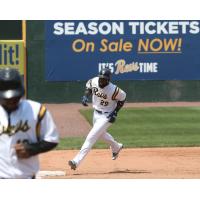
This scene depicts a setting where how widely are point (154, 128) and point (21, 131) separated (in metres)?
13.6

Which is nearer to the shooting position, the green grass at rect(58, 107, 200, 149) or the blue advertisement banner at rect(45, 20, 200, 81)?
the green grass at rect(58, 107, 200, 149)

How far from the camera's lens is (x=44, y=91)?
25656mm

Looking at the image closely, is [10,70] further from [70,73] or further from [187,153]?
[70,73]

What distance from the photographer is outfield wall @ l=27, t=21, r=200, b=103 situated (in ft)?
83.2

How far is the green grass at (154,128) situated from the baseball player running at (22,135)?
396 inches

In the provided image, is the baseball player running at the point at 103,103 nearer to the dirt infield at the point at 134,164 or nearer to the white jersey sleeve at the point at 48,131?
the dirt infield at the point at 134,164

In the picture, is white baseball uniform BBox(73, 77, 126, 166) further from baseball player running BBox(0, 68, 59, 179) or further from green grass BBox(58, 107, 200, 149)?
baseball player running BBox(0, 68, 59, 179)

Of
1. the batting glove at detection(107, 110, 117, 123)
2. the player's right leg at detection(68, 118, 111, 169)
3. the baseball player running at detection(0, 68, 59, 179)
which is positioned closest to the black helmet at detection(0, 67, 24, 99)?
the baseball player running at detection(0, 68, 59, 179)

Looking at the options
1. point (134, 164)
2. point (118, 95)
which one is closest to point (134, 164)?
point (134, 164)

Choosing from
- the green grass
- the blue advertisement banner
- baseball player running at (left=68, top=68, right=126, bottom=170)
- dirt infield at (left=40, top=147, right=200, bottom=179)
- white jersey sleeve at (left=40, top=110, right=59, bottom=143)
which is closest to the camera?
white jersey sleeve at (left=40, top=110, right=59, bottom=143)

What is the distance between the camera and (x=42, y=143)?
5.43 m

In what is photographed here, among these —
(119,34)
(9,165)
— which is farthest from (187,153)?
(119,34)

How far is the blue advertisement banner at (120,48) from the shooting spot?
25359 millimetres

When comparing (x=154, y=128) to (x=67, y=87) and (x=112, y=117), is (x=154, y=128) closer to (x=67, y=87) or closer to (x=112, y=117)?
(x=112, y=117)
